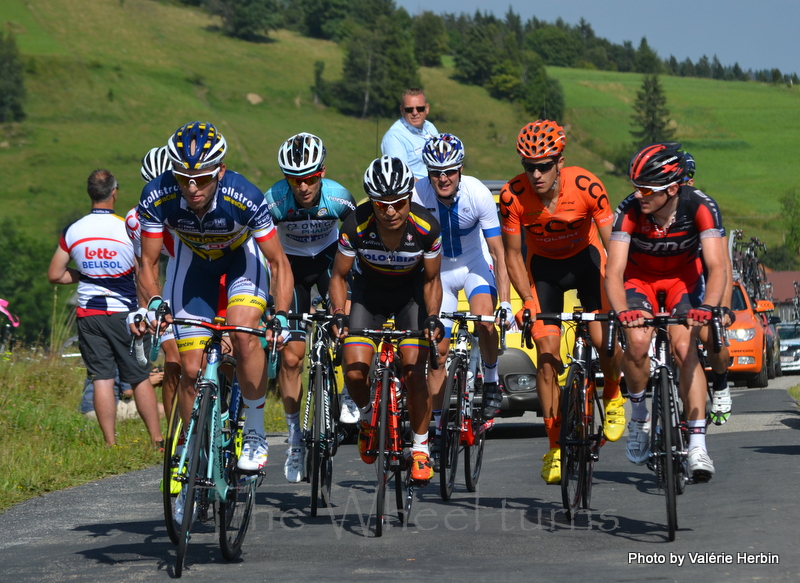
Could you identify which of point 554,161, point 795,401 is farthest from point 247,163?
point 554,161

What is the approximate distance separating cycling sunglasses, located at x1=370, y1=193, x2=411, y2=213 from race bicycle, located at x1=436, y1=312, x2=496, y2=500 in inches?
44.0

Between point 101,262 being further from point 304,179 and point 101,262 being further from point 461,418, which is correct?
point 461,418

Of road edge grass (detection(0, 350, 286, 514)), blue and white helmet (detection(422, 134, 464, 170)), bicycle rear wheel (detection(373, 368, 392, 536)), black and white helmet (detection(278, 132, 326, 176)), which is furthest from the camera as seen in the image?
road edge grass (detection(0, 350, 286, 514))

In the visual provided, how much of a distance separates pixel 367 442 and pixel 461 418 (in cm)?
165

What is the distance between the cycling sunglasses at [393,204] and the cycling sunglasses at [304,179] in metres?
1.24

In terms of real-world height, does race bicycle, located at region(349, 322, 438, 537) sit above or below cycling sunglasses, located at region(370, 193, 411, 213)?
below

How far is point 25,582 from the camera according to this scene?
6.03m

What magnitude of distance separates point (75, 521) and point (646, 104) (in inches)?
4975

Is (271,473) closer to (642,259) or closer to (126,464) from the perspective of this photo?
(126,464)

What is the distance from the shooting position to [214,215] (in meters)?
7.16

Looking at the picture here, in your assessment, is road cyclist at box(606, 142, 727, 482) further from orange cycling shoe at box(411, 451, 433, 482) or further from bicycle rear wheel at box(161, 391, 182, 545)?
bicycle rear wheel at box(161, 391, 182, 545)

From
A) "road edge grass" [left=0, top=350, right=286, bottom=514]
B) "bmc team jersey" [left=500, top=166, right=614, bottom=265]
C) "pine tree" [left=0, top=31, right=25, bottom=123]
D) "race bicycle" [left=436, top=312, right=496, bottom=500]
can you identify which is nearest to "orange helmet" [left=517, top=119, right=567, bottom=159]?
"bmc team jersey" [left=500, top=166, right=614, bottom=265]

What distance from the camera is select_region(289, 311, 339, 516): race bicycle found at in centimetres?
825

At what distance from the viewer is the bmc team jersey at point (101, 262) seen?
11.7 metres
